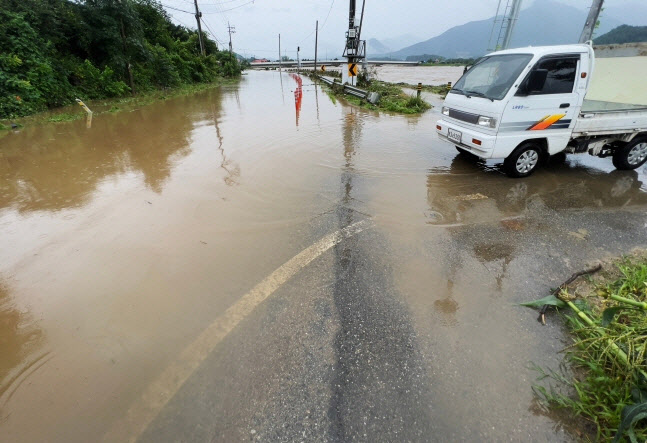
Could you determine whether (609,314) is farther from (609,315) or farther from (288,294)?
(288,294)

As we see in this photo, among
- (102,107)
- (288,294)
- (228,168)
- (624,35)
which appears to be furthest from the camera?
(624,35)

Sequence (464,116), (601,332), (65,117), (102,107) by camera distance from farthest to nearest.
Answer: (102,107), (65,117), (464,116), (601,332)

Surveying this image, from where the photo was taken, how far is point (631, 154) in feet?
20.7

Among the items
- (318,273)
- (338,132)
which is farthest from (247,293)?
(338,132)

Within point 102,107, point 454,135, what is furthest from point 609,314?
point 102,107

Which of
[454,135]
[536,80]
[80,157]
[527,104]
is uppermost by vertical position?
[536,80]

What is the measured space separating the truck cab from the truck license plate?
0.06 meters

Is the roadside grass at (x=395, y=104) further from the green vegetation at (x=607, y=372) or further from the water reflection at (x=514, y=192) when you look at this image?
the green vegetation at (x=607, y=372)

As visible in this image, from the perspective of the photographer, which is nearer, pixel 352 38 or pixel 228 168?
pixel 228 168

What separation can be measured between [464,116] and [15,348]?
A: 6.99 metres

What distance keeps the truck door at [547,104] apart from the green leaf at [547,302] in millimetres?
3428

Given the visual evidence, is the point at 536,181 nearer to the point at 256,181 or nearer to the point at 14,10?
the point at 256,181

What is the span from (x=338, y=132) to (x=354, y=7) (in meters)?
12.2

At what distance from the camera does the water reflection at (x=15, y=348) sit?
233 centimetres
